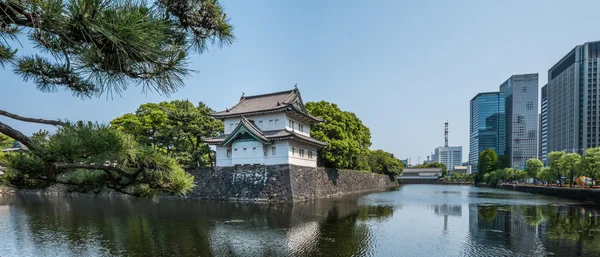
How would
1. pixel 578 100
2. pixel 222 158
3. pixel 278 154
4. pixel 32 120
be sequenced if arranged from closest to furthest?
pixel 32 120
pixel 278 154
pixel 222 158
pixel 578 100

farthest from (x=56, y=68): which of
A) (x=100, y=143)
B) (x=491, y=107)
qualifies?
(x=491, y=107)

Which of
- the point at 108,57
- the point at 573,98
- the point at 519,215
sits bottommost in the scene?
the point at 519,215

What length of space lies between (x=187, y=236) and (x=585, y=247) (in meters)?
13.0

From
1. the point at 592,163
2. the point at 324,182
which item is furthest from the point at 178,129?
the point at 592,163

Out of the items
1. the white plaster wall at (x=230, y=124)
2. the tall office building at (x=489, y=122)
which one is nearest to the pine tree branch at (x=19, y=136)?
the white plaster wall at (x=230, y=124)

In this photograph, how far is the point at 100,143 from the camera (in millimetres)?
2820

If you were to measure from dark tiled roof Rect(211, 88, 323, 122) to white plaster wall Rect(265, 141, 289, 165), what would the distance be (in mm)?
2578

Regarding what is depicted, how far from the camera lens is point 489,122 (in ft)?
359

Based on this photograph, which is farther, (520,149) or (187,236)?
(520,149)

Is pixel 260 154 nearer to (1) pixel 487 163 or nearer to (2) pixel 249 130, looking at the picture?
(2) pixel 249 130

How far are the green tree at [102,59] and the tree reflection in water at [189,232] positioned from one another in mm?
6311

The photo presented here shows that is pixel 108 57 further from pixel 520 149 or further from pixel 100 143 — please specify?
pixel 520 149

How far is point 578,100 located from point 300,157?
2790 inches

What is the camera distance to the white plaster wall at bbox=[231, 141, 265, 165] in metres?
23.3
